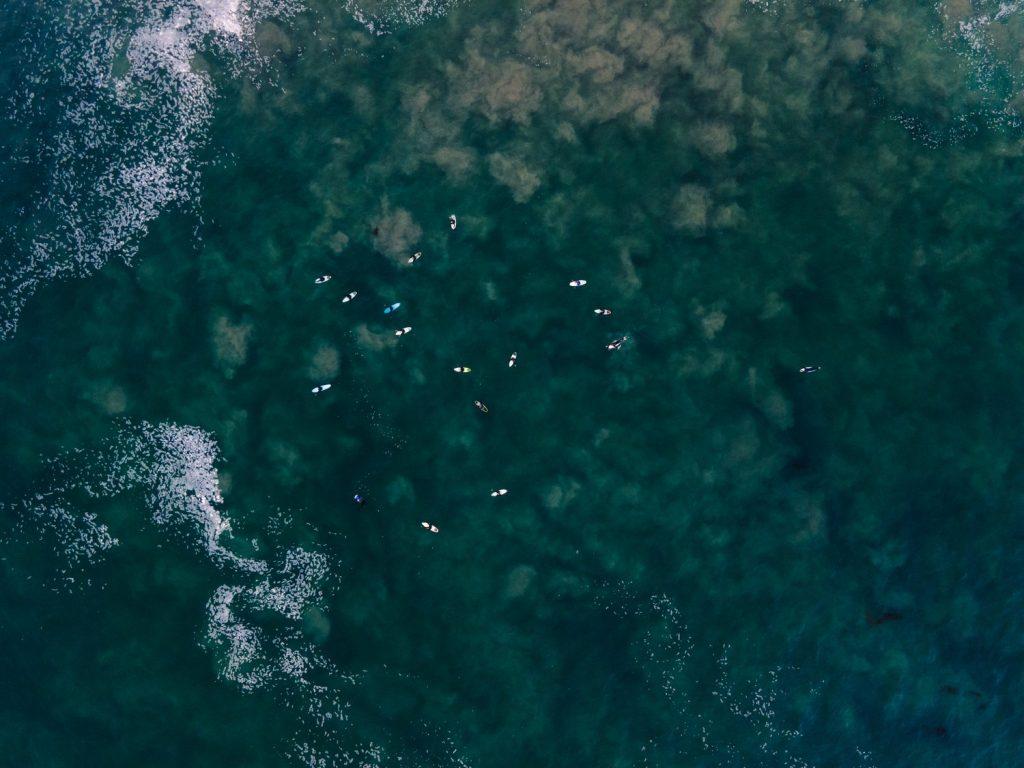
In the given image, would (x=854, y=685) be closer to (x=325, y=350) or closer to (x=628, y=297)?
(x=628, y=297)

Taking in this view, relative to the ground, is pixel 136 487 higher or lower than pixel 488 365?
lower

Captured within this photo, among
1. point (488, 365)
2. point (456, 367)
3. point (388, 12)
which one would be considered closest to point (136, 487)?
point (456, 367)

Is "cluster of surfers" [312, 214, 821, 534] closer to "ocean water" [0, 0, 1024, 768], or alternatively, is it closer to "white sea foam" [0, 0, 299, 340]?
"ocean water" [0, 0, 1024, 768]

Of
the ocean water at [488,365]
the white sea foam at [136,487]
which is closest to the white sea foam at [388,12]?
the ocean water at [488,365]

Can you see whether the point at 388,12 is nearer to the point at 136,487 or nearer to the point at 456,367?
the point at 456,367

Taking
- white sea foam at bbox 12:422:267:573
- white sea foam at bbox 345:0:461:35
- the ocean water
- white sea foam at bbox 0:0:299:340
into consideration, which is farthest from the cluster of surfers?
white sea foam at bbox 345:0:461:35

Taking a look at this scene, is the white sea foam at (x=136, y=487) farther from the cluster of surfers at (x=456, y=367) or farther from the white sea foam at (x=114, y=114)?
the white sea foam at (x=114, y=114)
